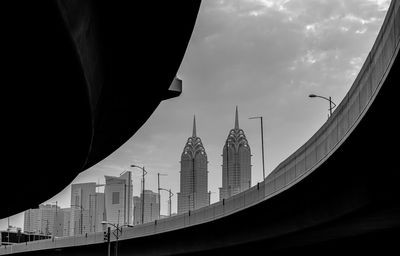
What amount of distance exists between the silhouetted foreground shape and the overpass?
20.9ft

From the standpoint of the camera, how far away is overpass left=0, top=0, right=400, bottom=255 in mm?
22438

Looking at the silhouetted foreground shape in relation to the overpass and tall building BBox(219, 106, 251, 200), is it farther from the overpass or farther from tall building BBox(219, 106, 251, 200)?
tall building BBox(219, 106, 251, 200)

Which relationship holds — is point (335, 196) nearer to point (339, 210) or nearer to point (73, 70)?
point (339, 210)

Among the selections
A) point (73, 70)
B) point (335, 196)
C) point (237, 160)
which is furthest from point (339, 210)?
point (237, 160)

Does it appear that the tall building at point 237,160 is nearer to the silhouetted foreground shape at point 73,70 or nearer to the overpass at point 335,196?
the overpass at point 335,196

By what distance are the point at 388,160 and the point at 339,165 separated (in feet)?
10.0

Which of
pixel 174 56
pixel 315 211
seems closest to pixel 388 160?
pixel 315 211

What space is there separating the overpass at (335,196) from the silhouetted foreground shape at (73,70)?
638cm

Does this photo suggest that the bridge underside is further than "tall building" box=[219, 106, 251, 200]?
No

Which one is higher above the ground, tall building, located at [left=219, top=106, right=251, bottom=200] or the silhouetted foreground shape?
tall building, located at [left=219, top=106, right=251, bottom=200]

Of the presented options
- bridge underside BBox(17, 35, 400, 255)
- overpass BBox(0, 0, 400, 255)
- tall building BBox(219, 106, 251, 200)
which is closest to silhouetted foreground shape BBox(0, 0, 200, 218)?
overpass BBox(0, 0, 400, 255)

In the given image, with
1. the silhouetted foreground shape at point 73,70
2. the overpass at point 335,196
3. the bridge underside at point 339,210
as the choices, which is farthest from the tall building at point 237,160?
the silhouetted foreground shape at point 73,70

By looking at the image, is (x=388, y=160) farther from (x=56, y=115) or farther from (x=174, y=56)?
(x=56, y=115)

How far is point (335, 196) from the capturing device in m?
33.9
